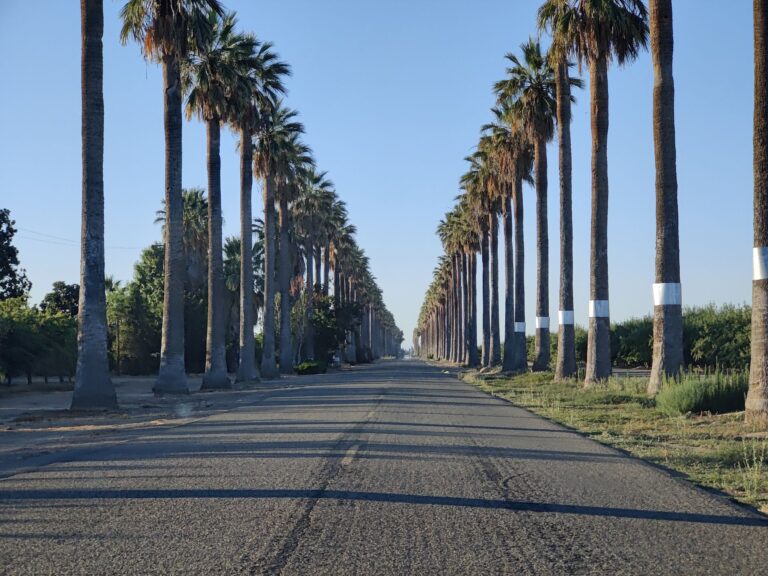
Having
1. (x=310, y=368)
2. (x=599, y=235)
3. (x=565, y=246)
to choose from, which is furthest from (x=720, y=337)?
(x=310, y=368)

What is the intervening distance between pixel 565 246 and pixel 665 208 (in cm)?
1171

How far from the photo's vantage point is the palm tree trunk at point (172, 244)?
32.7 meters

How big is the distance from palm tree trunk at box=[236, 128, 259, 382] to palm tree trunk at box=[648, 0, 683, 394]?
1048 inches

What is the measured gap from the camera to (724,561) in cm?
694

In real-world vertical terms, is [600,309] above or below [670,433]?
above

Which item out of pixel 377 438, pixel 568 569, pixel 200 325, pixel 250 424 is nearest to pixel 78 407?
pixel 250 424

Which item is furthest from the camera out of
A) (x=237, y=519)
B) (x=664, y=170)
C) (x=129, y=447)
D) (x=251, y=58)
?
(x=251, y=58)

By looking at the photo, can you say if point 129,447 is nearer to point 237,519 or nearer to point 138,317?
point 237,519

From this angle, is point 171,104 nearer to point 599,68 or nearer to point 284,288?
point 599,68

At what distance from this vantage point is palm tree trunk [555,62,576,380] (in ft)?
115

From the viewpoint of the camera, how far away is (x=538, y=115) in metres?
41.2

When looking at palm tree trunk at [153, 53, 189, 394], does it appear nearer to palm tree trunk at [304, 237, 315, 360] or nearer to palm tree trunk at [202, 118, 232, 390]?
palm tree trunk at [202, 118, 232, 390]

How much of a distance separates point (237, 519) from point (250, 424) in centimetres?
1065

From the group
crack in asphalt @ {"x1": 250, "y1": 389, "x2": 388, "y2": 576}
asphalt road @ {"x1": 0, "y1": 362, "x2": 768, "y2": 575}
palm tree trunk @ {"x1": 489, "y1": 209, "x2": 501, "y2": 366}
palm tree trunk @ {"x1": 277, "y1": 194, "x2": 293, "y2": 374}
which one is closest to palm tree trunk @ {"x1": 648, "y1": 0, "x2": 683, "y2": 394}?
asphalt road @ {"x1": 0, "y1": 362, "x2": 768, "y2": 575}
